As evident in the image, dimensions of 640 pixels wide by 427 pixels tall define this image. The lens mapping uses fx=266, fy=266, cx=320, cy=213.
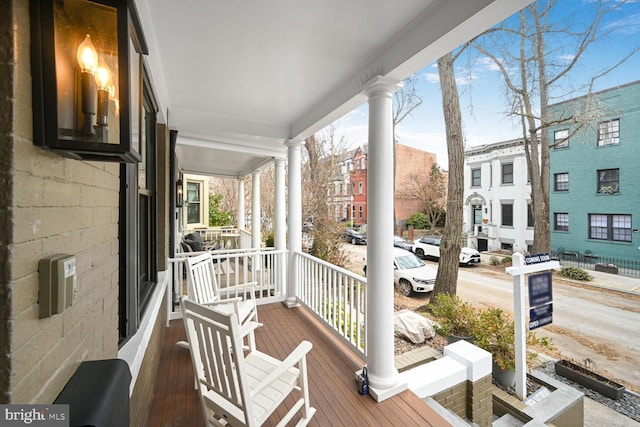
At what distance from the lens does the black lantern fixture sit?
2.06 feet

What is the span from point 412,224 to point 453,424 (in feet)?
48.3

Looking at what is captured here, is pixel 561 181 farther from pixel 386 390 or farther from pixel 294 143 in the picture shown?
pixel 386 390

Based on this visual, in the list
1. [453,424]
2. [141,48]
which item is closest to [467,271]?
[453,424]

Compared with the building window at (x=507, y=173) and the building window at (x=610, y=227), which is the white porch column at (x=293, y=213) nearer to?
the building window at (x=610, y=227)

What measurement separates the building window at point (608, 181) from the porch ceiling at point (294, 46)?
8.68m

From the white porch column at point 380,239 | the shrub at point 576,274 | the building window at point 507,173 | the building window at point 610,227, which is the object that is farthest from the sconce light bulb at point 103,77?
the building window at point 507,173

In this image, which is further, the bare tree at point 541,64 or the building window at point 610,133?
the building window at point 610,133

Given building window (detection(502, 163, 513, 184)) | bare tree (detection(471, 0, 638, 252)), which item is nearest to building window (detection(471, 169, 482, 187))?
building window (detection(502, 163, 513, 184))

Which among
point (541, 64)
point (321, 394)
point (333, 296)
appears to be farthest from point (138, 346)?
point (541, 64)

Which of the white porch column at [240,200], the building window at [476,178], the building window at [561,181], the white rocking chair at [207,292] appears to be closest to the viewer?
the white rocking chair at [207,292]

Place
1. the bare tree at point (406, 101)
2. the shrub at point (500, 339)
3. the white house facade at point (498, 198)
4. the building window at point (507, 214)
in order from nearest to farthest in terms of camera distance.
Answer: the shrub at point (500, 339) → the bare tree at point (406, 101) → the white house facade at point (498, 198) → the building window at point (507, 214)

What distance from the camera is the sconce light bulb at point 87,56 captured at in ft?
2.34

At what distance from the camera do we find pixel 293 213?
441 centimetres

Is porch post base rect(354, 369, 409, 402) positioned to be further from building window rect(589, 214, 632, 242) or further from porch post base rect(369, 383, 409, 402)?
building window rect(589, 214, 632, 242)
